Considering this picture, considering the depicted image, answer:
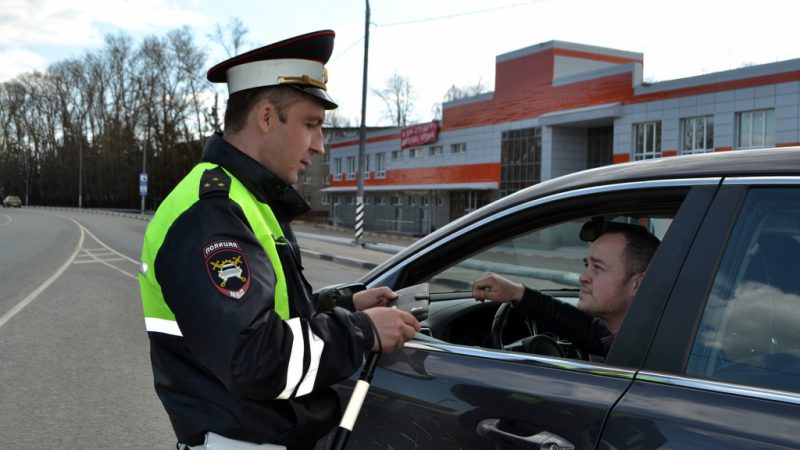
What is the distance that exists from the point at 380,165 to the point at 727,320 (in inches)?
1763

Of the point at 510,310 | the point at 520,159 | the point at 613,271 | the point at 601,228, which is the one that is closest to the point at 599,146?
the point at 520,159

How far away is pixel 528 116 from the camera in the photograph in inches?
1298

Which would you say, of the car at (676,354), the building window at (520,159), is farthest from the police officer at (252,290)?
the building window at (520,159)

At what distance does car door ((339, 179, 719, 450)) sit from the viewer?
4.91ft

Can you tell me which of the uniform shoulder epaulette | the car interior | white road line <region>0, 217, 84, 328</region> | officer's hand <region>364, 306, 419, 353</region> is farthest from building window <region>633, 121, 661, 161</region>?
the uniform shoulder epaulette

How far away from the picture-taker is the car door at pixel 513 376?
150 cm

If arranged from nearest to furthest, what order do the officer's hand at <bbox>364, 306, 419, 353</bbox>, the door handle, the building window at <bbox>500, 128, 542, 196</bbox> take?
the door handle → the officer's hand at <bbox>364, 306, 419, 353</bbox> → the building window at <bbox>500, 128, 542, 196</bbox>

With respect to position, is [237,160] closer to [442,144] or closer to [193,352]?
[193,352]

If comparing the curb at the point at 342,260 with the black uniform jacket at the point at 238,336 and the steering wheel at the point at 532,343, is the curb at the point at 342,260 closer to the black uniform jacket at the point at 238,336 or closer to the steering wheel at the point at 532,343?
the steering wheel at the point at 532,343

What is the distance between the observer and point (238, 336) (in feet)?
4.87

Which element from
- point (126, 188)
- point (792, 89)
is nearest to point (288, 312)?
point (792, 89)

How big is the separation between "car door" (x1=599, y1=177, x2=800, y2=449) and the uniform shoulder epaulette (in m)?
1.04

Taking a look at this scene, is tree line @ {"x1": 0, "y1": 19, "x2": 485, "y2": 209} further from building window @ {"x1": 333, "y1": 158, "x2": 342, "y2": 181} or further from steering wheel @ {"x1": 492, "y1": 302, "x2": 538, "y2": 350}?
steering wheel @ {"x1": 492, "y1": 302, "x2": 538, "y2": 350}

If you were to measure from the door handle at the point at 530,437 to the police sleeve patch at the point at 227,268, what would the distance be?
66 cm
